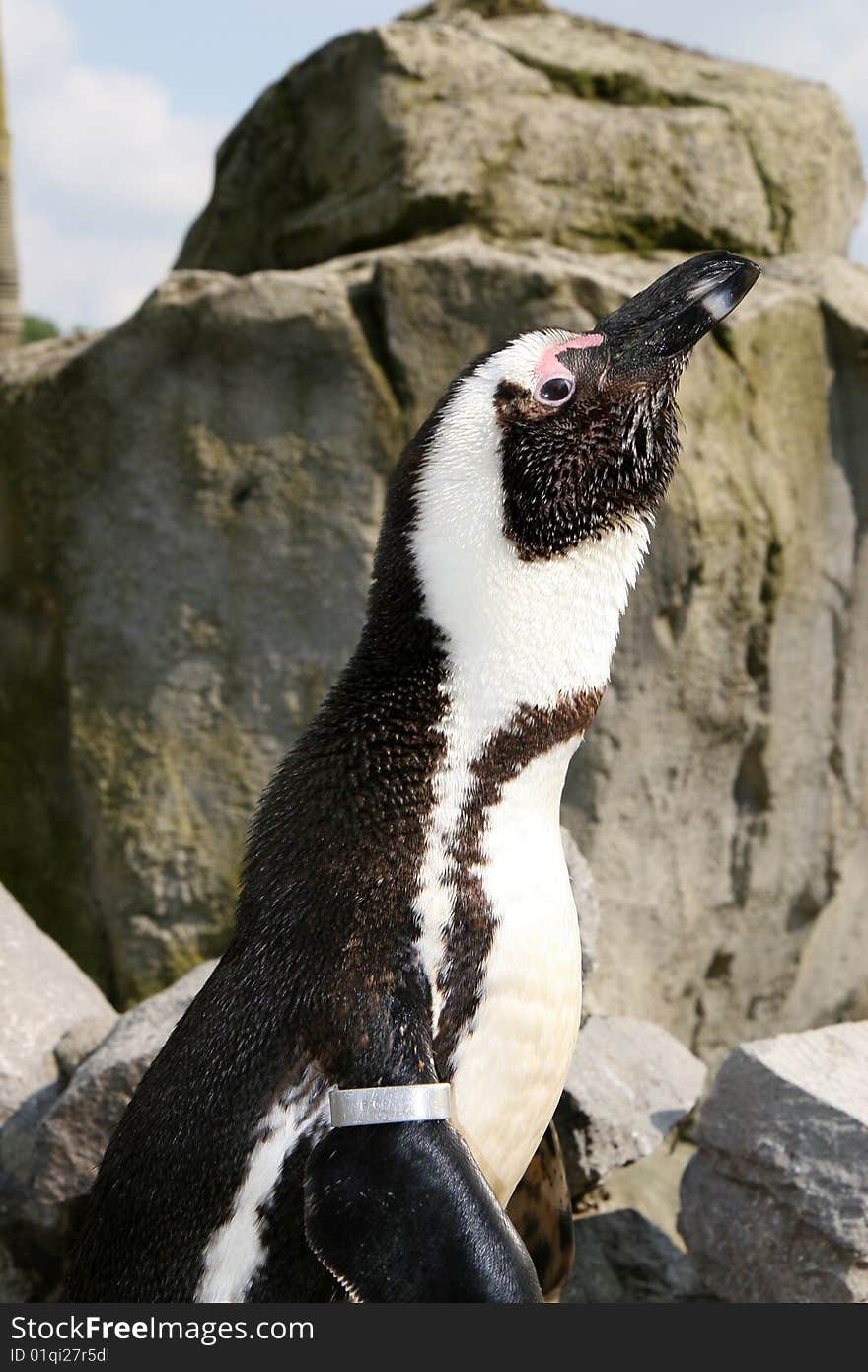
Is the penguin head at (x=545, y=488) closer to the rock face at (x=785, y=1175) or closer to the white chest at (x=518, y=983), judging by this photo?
the white chest at (x=518, y=983)

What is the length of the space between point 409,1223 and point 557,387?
1.09m

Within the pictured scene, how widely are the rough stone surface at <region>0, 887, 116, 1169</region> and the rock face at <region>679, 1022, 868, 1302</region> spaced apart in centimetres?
128

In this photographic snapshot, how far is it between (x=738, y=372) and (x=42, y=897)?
2.71 m

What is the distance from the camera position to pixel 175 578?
4.34 m

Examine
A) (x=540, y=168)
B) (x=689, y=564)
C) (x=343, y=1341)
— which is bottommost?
(x=343, y=1341)

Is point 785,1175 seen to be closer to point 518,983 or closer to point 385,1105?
point 518,983

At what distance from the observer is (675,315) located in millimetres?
2037

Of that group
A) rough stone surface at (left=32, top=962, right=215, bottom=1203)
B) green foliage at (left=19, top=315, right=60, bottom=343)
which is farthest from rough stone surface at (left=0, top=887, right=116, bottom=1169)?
green foliage at (left=19, top=315, right=60, bottom=343)

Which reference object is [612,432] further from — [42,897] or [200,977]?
[42,897]

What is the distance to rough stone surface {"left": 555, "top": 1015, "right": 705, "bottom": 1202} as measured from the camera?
2.87 m

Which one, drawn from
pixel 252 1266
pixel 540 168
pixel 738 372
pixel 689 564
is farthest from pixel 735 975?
pixel 252 1266

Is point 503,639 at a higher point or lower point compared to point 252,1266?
higher

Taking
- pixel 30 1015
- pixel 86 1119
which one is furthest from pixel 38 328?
pixel 86 1119

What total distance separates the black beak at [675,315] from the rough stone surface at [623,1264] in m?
1.85
